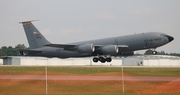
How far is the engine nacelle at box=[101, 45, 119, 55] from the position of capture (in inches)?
2019

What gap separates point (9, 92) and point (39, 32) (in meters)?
40.6

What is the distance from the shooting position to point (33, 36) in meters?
59.9

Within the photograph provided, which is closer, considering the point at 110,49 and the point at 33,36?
the point at 110,49

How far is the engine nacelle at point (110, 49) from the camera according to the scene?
51.3 meters

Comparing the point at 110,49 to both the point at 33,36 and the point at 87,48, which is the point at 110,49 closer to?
the point at 87,48

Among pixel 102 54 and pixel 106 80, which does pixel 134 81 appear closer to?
pixel 106 80

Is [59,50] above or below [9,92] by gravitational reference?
above

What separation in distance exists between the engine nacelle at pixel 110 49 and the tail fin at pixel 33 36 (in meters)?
10.8

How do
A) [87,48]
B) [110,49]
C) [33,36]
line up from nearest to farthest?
[110,49] < [87,48] < [33,36]

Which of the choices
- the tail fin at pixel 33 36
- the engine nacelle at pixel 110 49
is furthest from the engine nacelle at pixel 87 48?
the tail fin at pixel 33 36

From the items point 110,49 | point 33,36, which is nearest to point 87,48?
point 110,49

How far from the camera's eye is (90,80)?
23250mm

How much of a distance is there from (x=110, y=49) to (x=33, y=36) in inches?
555

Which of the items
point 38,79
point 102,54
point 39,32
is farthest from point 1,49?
point 38,79
